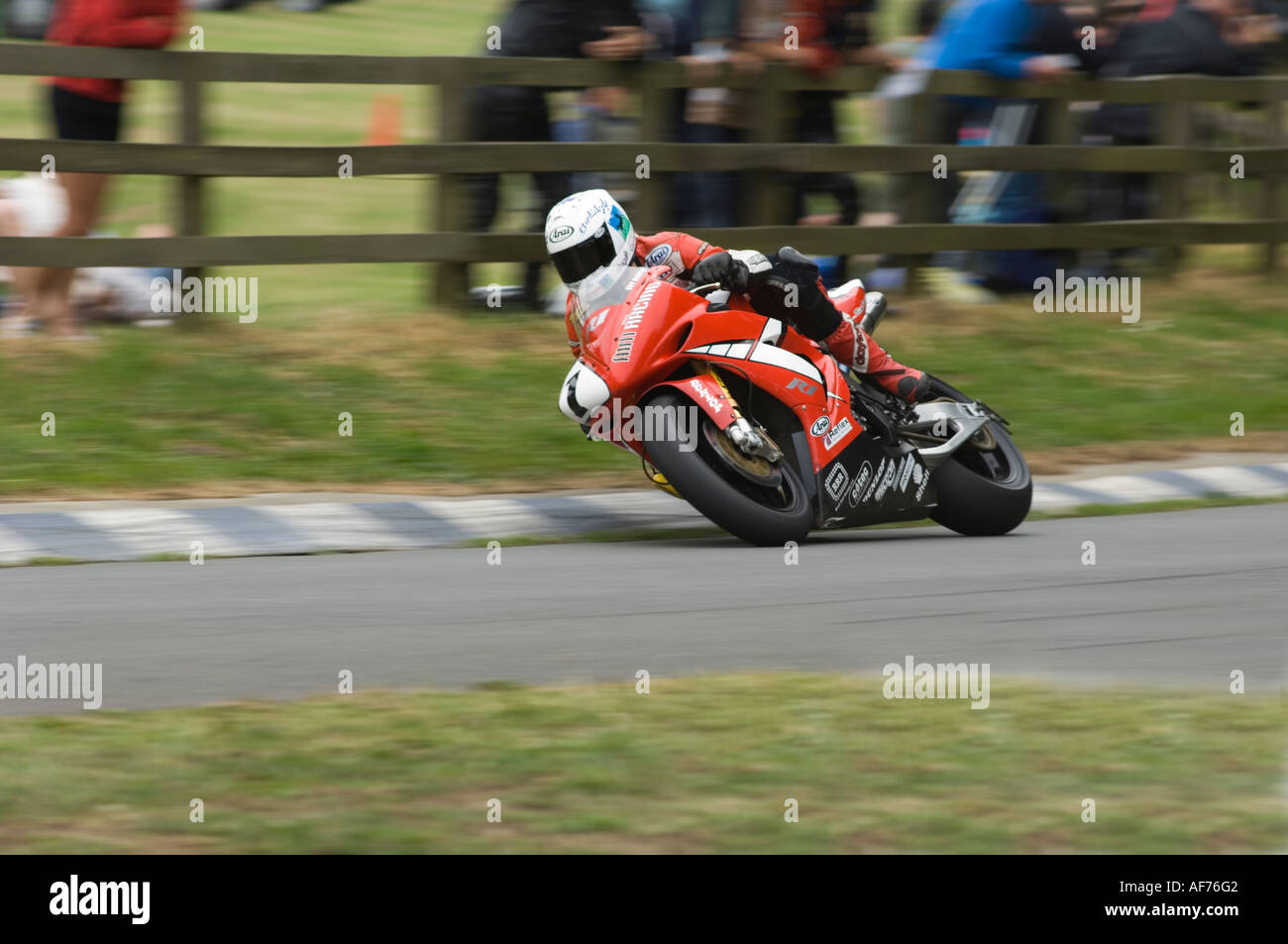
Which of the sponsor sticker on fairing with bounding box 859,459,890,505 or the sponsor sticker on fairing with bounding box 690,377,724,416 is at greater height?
the sponsor sticker on fairing with bounding box 690,377,724,416

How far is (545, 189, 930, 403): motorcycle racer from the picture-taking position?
725cm

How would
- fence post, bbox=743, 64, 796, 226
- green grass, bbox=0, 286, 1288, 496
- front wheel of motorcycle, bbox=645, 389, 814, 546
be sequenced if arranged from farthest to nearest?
1. fence post, bbox=743, 64, 796, 226
2. green grass, bbox=0, 286, 1288, 496
3. front wheel of motorcycle, bbox=645, 389, 814, 546

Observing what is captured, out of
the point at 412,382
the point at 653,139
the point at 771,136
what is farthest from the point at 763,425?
the point at 771,136

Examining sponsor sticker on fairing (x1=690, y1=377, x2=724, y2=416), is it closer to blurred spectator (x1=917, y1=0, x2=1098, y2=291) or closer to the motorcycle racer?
the motorcycle racer

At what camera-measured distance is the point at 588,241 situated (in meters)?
7.23

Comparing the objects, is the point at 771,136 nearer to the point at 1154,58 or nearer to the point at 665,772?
the point at 1154,58

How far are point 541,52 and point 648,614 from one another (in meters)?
5.21

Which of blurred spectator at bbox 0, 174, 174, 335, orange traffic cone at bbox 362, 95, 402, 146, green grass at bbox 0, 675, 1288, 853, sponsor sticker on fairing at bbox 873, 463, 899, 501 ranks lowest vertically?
green grass at bbox 0, 675, 1288, 853

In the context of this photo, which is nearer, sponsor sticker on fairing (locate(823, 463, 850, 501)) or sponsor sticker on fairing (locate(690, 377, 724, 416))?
sponsor sticker on fairing (locate(690, 377, 724, 416))

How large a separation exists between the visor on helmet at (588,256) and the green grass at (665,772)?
2.41m

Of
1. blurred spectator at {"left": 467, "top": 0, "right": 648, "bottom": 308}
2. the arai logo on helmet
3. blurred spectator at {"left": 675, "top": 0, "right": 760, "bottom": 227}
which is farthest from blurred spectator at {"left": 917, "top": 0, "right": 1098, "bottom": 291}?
the arai logo on helmet

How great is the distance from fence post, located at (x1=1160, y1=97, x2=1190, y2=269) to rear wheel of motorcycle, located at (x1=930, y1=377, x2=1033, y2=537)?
17.4 ft

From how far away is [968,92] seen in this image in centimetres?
1190

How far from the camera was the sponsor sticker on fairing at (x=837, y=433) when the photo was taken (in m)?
7.41
